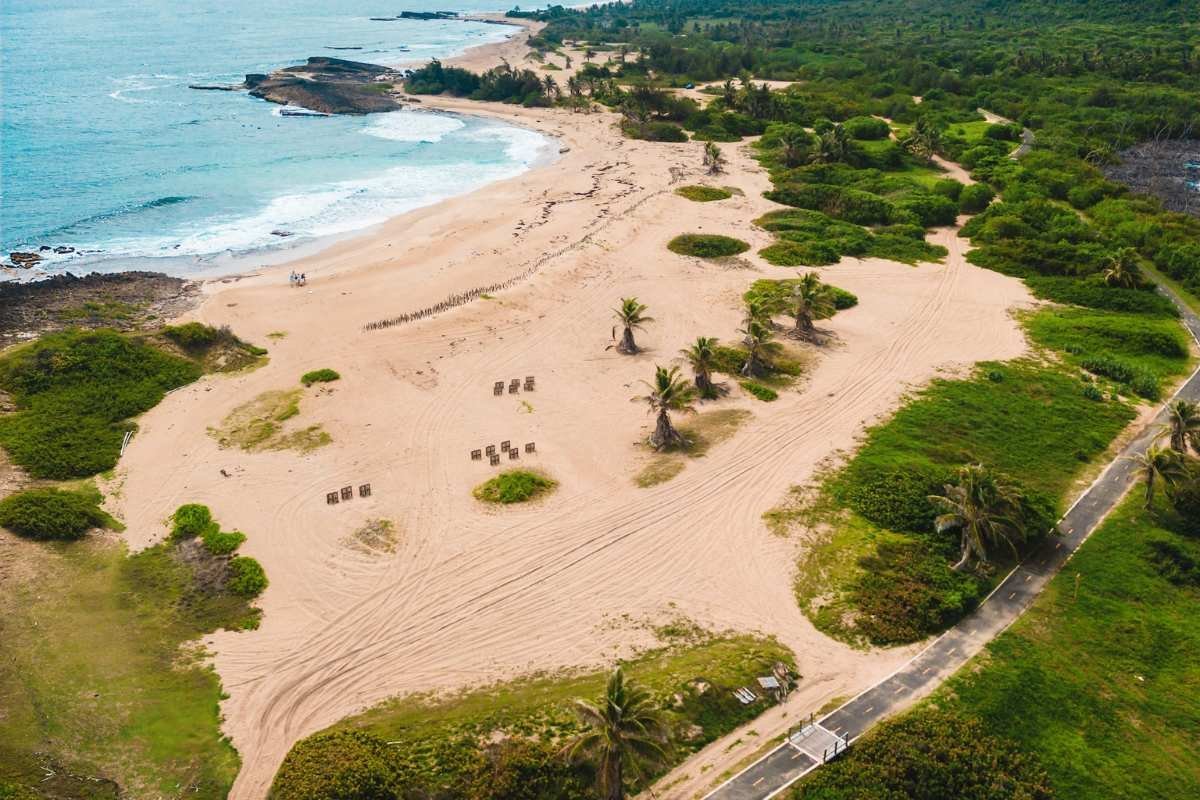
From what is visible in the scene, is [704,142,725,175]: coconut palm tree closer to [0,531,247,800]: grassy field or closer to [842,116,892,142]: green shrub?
[842,116,892,142]: green shrub

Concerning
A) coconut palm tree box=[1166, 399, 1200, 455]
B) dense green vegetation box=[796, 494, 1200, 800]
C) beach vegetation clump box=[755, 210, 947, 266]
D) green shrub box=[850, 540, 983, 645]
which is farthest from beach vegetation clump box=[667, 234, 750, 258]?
dense green vegetation box=[796, 494, 1200, 800]

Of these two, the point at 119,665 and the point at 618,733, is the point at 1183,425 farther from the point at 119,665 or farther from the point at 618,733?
the point at 119,665

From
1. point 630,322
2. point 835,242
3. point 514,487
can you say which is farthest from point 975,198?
point 514,487

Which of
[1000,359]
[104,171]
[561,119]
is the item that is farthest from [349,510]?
[561,119]

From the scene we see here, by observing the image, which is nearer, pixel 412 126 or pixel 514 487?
pixel 514 487

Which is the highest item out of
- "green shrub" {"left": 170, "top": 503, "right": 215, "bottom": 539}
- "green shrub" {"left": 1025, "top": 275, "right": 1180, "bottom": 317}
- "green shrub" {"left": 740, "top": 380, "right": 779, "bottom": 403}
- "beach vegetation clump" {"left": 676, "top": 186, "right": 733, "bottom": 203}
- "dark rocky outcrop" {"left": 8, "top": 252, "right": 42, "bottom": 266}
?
"beach vegetation clump" {"left": 676, "top": 186, "right": 733, "bottom": 203}
